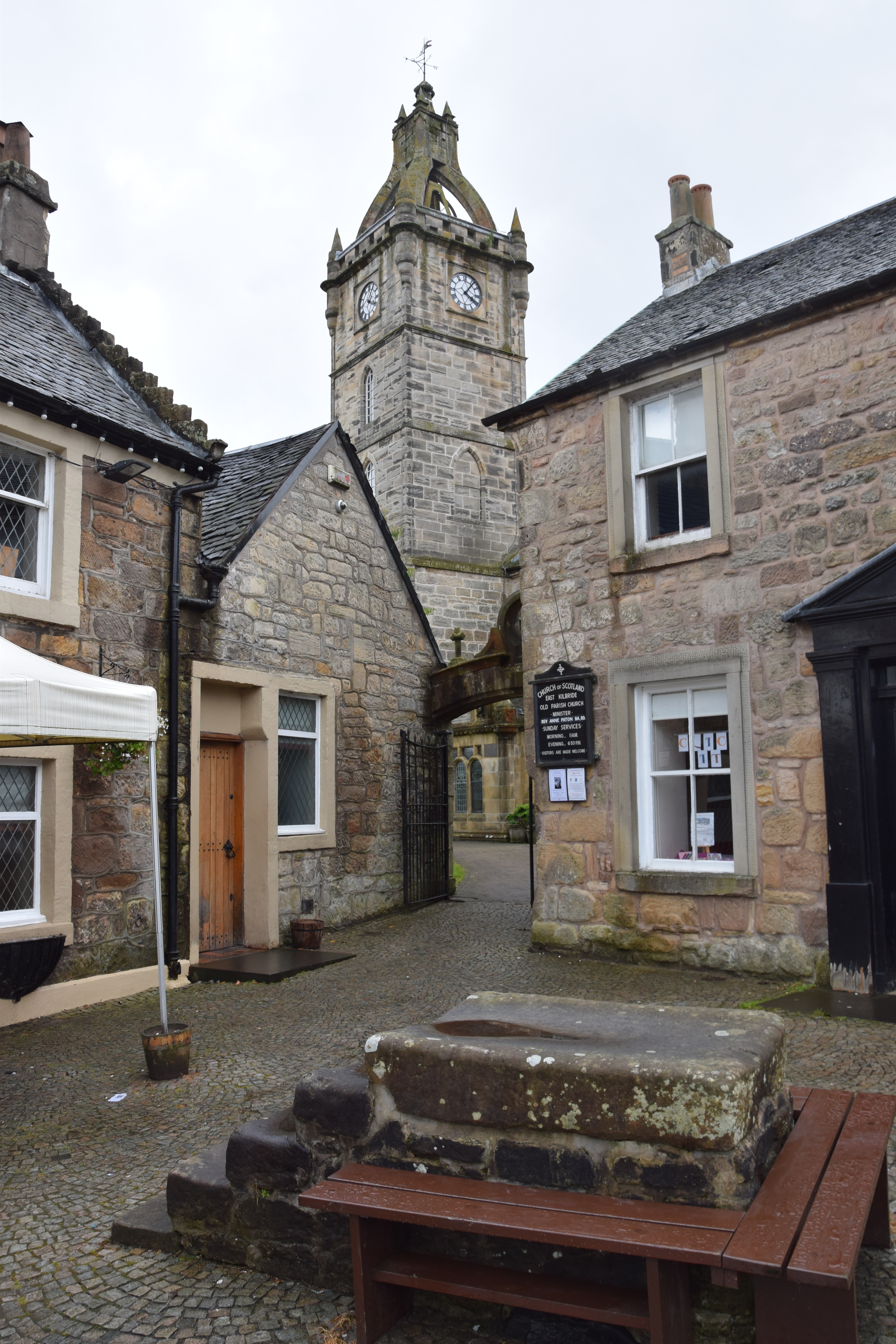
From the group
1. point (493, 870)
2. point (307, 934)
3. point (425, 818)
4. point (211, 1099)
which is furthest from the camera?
point (493, 870)

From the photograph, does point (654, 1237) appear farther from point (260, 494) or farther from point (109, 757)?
point (260, 494)

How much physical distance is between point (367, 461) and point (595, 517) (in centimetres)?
2461

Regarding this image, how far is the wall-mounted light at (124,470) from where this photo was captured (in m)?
8.45

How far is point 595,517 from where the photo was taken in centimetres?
935

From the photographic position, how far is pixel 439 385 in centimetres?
3189

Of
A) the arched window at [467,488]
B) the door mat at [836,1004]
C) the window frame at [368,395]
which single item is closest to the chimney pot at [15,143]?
the door mat at [836,1004]

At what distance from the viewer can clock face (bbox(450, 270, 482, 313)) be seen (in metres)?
32.9

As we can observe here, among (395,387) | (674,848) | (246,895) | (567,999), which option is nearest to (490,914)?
(246,895)

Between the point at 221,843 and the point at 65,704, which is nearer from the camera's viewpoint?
the point at 65,704

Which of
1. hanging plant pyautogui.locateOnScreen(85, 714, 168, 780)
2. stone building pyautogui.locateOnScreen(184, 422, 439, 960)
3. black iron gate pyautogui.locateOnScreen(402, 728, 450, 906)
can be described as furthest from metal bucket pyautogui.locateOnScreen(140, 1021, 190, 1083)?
black iron gate pyautogui.locateOnScreen(402, 728, 450, 906)

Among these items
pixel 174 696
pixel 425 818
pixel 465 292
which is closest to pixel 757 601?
pixel 174 696

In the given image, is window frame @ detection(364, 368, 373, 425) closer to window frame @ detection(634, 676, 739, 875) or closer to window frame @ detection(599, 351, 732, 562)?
window frame @ detection(599, 351, 732, 562)

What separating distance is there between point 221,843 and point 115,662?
2.62 metres

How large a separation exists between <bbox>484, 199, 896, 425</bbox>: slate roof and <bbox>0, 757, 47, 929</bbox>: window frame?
17.3ft
